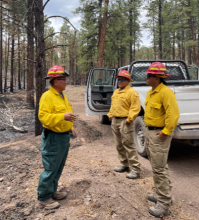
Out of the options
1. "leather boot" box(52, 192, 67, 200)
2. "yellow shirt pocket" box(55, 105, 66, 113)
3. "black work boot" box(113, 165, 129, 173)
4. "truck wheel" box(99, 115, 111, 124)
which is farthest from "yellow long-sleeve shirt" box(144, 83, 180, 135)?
"truck wheel" box(99, 115, 111, 124)

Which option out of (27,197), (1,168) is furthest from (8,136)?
(27,197)

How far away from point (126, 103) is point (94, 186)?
162cm

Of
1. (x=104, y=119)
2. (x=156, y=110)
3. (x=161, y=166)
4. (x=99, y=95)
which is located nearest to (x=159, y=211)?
(x=161, y=166)

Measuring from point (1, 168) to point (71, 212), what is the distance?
9.32ft

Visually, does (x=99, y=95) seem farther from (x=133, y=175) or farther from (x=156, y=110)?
(x=156, y=110)

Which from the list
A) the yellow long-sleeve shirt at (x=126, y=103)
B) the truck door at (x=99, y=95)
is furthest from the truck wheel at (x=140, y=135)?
the truck door at (x=99, y=95)

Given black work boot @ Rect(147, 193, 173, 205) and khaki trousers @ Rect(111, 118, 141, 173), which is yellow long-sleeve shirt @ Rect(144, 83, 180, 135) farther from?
black work boot @ Rect(147, 193, 173, 205)

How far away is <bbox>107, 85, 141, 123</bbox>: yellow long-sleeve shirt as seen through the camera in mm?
3500

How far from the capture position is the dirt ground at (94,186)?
253 centimetres

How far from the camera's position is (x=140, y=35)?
2800cm

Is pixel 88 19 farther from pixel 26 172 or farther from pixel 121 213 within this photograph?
pixel 121 213

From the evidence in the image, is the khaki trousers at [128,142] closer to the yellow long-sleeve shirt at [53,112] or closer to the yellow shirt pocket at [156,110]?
the yellow shirt pocket at [156,110]

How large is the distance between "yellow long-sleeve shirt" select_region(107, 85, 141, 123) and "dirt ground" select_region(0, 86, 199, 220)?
1.20 metres

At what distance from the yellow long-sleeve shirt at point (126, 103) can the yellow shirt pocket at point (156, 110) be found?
86cm
